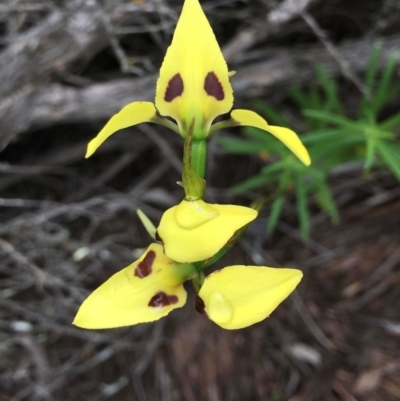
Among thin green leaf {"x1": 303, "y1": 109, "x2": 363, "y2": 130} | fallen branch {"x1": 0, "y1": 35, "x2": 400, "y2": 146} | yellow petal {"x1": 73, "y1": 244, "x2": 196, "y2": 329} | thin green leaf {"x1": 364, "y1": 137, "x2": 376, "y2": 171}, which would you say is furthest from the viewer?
fallen branch {"x1": 0, "y1": 35, "x2": 400, "y2": 146}

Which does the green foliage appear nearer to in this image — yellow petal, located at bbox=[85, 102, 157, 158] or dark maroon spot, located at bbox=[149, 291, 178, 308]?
yellow petal, located at bbox=[85, 102, 157, 158]

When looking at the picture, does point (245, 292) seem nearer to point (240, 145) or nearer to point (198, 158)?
point (198, 158)

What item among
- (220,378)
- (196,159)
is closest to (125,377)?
(220,378)

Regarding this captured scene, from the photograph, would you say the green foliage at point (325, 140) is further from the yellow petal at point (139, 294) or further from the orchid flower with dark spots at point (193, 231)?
the yellow petal at point (139, 294)

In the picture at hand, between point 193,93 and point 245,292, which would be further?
point 193,93

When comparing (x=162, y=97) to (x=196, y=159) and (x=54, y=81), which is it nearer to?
(x=196, y=159)

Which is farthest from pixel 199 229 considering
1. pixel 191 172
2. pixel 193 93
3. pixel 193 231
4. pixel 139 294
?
pixel 193 93

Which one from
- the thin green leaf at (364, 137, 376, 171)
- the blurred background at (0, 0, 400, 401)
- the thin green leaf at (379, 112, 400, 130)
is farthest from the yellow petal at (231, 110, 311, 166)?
the thin green leaf at (379, 112, 400, 130)

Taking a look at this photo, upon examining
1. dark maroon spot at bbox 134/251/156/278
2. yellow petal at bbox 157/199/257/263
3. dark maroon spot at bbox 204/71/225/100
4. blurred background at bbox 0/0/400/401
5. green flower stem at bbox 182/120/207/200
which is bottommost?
blurred background at bbox 0/0/400/401
